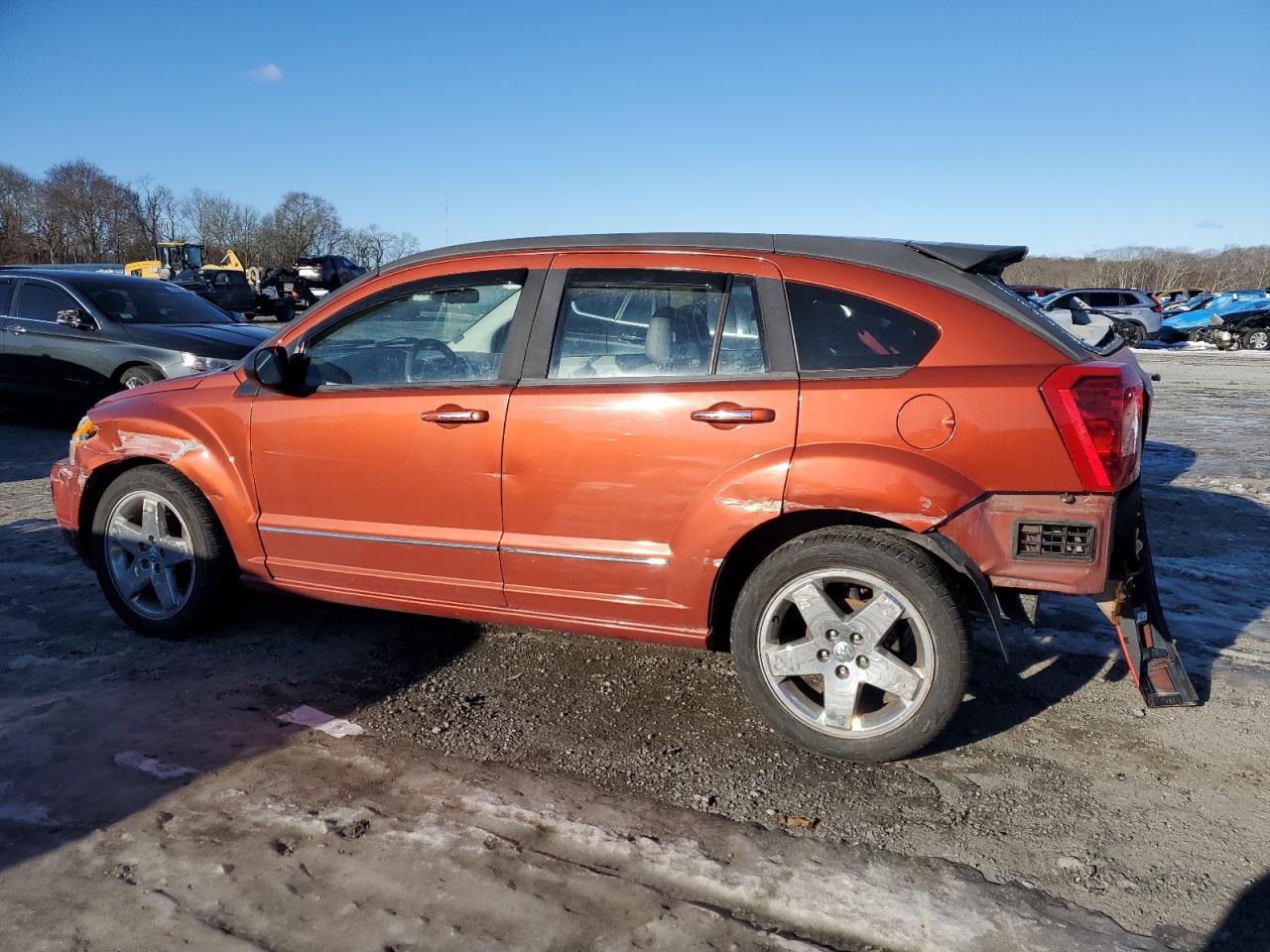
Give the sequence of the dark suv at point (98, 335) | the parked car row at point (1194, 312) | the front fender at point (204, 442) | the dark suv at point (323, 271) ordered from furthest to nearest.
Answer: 1. the dark suv at point (323, 271)
2. the parked car row at point (1194, 312)
3. the dark suv at point (98, 335)
4. the front fender at point (204, 442)

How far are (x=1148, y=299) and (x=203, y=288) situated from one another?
2815 centimetres

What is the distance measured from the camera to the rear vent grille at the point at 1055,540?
120 inches

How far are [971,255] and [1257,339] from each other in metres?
29.3

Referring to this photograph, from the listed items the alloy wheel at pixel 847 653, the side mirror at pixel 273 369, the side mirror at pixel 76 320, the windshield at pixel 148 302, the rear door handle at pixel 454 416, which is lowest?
the alloy wheel at pixel 847 653

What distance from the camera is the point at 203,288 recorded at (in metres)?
27.5

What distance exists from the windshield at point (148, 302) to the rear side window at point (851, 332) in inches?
343

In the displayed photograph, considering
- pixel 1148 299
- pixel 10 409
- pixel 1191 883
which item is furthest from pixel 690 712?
pixel 1148 299

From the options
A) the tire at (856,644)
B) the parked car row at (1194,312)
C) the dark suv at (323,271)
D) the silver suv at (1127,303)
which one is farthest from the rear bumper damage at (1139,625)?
the dark suv at (323,271)

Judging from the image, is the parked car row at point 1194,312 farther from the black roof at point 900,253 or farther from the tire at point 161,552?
the tire at point 161,552

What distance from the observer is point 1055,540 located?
3059 mm

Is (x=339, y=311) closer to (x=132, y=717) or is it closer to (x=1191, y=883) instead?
(x=132, y=717)

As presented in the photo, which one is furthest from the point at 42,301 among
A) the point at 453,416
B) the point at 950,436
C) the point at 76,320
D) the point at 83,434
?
the point at 950,436

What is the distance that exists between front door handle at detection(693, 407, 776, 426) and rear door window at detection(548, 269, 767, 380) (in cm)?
17

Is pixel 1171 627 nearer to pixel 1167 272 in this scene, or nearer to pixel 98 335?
pixel 98 335
